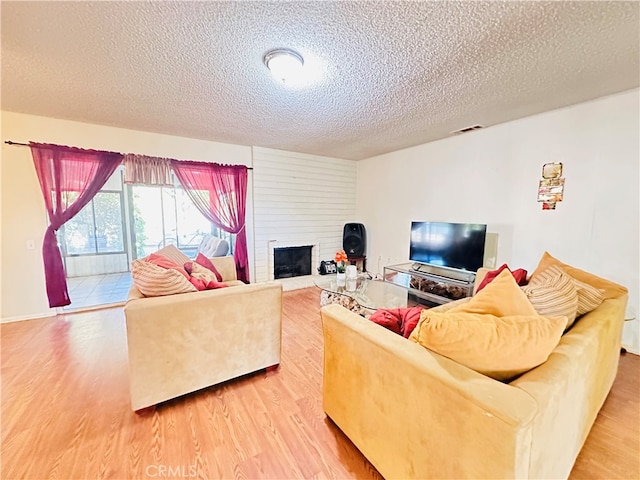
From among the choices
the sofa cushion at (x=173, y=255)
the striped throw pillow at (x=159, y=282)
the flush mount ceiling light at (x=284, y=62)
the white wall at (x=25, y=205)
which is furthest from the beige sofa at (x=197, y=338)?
the white wall at (x=25, y=205)

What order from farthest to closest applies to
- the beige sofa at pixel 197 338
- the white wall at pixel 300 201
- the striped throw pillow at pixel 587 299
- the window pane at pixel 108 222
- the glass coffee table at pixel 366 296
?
the window pane at pixel 108 222 < the white wall at pixel 300 201 < the glass coffee table at pixel 366 296 < the beige sofa at pixel 197 338 < the striped throw pillow at pixel 587 299

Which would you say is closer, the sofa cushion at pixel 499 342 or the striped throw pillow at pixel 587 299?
the sofa cushion at pixel 499 342

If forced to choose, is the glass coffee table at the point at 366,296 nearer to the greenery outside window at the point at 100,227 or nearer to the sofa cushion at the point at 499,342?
the sofa cushion at the point at 499,342

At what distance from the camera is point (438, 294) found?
353 cm

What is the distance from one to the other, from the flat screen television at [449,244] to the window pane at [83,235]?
5.45 metres

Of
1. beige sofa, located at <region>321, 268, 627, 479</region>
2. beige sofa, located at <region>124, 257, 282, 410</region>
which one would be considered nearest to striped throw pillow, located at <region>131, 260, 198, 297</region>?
beige sofa, located at <region>124, 257, 282, 410</region>

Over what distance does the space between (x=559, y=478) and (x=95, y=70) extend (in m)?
3.68

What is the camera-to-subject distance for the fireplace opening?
4.80 metres

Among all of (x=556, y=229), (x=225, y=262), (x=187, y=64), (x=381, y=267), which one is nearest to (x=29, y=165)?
(x=225, y=262)

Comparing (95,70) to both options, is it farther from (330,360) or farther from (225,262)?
(330,360)

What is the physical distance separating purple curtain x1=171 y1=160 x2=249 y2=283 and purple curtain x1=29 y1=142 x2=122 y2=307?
864mm

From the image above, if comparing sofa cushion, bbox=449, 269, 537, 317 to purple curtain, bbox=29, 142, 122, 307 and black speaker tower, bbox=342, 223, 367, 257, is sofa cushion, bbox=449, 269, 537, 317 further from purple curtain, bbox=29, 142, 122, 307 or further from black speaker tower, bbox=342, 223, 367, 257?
purple curtain, bbox=29, 142, 122, 307

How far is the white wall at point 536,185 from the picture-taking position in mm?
2449

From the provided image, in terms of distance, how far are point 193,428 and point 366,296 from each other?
187 cm
